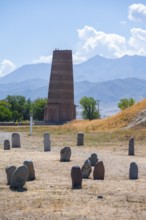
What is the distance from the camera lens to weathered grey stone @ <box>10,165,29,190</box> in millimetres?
17625

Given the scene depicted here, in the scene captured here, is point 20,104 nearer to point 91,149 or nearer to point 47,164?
point 91,149

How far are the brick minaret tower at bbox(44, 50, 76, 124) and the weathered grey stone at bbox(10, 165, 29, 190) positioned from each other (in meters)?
77.8

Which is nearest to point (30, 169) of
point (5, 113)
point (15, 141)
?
point (15, 141)

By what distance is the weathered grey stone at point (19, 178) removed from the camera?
17.6m

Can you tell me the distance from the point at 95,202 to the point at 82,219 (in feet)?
6.75

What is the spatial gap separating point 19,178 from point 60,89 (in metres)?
78.4

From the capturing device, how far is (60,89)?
3777 inches

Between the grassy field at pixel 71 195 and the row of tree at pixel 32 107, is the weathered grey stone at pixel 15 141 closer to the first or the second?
the grassy field at pixel 71 195

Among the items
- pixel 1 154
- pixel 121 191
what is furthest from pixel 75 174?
pixel 1 154

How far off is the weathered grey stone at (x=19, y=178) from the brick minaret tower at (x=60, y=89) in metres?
77.8

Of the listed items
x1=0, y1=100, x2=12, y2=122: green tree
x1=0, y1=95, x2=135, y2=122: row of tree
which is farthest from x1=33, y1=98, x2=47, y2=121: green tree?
x1=0, y1=100, x2=12, y2=122: green tree

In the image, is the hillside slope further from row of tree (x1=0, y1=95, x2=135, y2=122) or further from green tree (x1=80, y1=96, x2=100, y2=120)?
green tree (x1=80, y1=96, x2=100, y2=120)

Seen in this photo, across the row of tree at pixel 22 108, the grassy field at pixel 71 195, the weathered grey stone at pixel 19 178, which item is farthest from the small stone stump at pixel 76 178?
the row of tree at pixel 22 108

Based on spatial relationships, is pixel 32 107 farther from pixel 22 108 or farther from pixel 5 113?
pixel 5 113
